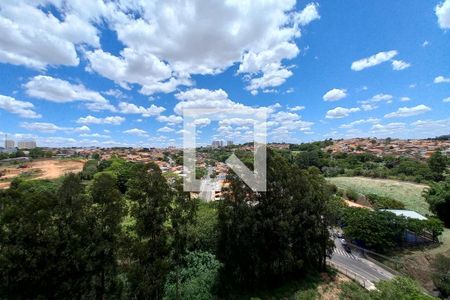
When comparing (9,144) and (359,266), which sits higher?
(9,144)

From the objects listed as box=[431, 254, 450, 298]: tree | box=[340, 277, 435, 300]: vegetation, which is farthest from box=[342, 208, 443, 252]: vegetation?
box=[340, 277, 435, 300]: vegetation

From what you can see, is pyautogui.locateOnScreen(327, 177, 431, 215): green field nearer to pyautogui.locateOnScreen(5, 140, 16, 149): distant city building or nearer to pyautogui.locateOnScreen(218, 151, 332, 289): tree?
pyautogui.locateOnScreen(218, 151, 332, 289): tree

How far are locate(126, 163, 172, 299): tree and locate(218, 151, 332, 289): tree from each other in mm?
5059

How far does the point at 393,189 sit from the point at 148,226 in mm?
50748

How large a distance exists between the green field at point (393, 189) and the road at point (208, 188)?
76.6ft

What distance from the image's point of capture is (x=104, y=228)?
477 inches

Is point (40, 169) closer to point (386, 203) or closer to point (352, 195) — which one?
point (352, 195)

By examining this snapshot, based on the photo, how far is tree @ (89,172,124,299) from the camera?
1202 cm

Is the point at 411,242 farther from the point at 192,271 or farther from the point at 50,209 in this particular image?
the point at 50,209

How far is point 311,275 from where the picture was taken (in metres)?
19.3

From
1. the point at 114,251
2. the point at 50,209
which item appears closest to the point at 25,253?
the point at 50,209

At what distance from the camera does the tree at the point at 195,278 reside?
601 inches

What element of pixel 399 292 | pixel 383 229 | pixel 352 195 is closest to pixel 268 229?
pixel 399 292

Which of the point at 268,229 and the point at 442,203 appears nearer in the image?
the point at 268,229
